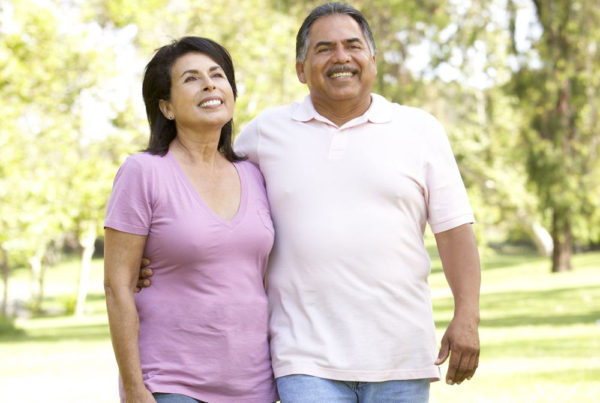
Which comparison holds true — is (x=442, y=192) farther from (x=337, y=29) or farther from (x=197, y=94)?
(x=197, y=94)

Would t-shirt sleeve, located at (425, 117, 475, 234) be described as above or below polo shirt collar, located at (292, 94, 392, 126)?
below

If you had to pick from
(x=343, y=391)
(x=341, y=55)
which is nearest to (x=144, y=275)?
(x=343, y=391)

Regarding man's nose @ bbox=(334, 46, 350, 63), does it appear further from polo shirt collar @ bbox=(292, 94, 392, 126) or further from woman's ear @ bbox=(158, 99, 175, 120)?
woman's ear @ bbox=(158, 99, 175, 120)

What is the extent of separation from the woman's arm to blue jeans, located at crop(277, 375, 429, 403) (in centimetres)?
50

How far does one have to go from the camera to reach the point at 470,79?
16844 millimetres

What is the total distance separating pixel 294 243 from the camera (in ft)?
12.4

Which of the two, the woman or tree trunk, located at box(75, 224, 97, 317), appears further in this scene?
tree trunk, located at box(75, 224, 97, 317)

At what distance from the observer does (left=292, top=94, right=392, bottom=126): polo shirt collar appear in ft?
12.8

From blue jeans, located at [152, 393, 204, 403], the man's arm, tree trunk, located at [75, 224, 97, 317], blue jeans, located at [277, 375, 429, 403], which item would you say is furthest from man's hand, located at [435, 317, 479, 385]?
tree trunk, located at [75, 224, 97, 317]

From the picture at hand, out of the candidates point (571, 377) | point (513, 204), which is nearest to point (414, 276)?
point (571, 377)

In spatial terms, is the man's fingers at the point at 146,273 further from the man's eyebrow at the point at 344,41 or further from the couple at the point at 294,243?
the man's eyebrow at the point at 344,41

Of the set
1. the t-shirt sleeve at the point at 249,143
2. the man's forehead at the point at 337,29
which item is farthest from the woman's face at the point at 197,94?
the man's forehead at the point at 337,29

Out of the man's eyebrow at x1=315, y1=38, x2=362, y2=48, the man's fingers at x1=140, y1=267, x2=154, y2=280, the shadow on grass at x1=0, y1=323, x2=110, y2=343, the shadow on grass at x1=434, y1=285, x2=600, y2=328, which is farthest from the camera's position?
the shadow on grass at x1=0, y1=323, x2=110, y2=343

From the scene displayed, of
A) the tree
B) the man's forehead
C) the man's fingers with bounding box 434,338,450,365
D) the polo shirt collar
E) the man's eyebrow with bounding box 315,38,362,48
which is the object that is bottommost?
the tree
